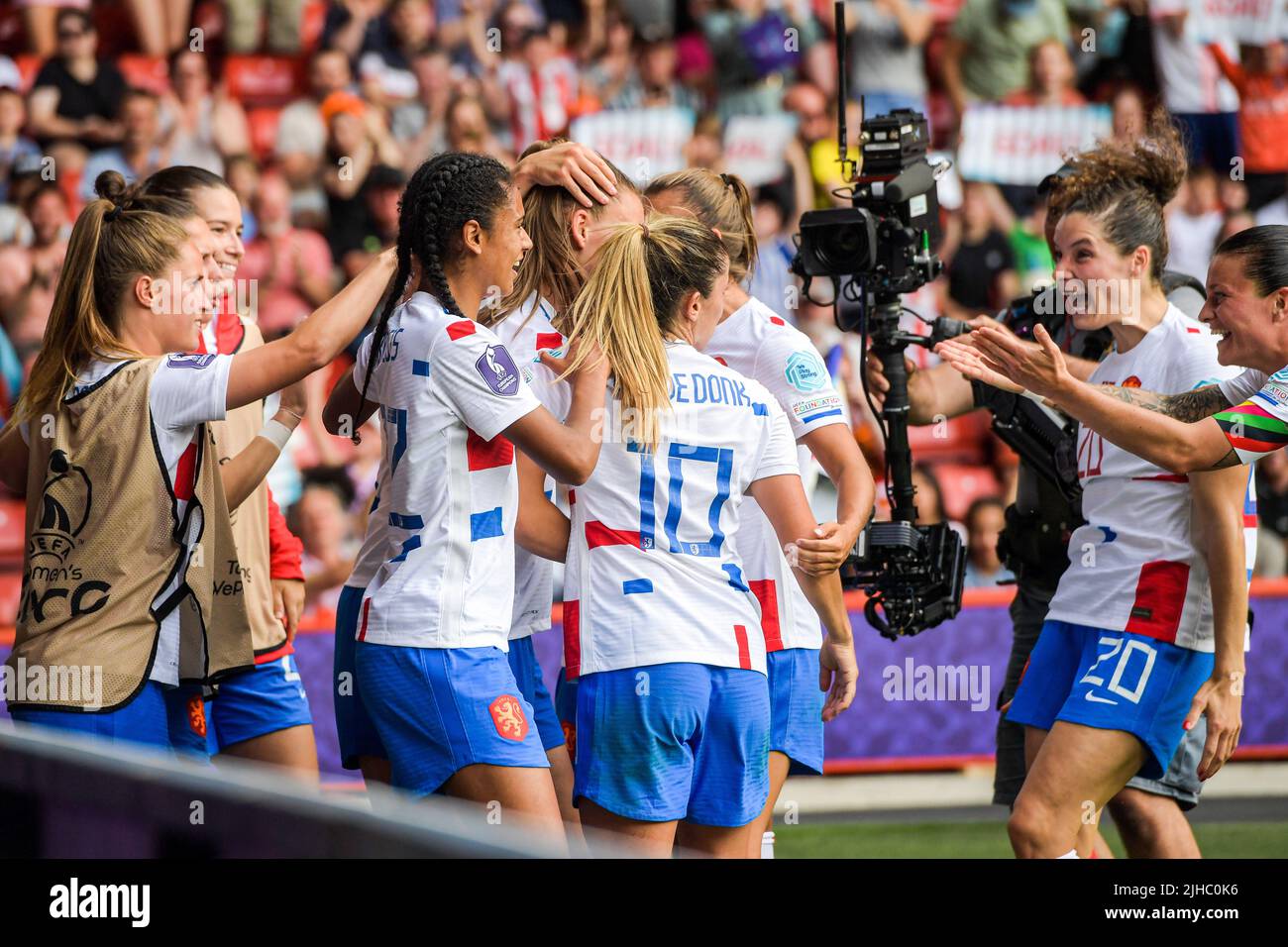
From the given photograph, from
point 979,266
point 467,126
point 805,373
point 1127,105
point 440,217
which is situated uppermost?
point 1127,105

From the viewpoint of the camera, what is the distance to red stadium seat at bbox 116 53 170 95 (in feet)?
28.2

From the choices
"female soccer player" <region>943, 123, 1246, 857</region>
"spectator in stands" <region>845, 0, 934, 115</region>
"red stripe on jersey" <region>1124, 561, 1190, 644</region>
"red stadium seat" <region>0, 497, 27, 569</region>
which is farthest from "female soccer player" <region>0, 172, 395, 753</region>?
"spectator in stands" <region>845, 0, 934, 115</region>

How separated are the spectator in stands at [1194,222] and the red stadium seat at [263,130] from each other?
5.29 metres

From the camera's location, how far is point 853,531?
138 inches

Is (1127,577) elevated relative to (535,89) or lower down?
lower down

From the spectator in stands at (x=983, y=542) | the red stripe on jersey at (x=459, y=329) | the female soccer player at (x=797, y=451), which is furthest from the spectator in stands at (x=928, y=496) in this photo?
the red stripe on jersey at (x=459, y=329)

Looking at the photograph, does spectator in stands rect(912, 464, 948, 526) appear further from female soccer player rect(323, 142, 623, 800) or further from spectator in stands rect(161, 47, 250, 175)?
female soccer player rect(323, 142, 623, 800)

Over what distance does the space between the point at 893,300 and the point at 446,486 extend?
1566 mm

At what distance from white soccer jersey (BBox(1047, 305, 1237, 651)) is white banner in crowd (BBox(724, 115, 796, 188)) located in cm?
509

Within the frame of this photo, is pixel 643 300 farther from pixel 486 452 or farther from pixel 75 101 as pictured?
pixel 75 101

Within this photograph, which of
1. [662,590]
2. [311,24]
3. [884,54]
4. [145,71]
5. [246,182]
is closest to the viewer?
[662,590]

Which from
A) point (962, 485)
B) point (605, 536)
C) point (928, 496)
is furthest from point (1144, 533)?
point (962, 485)

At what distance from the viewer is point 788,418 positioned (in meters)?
3.85
